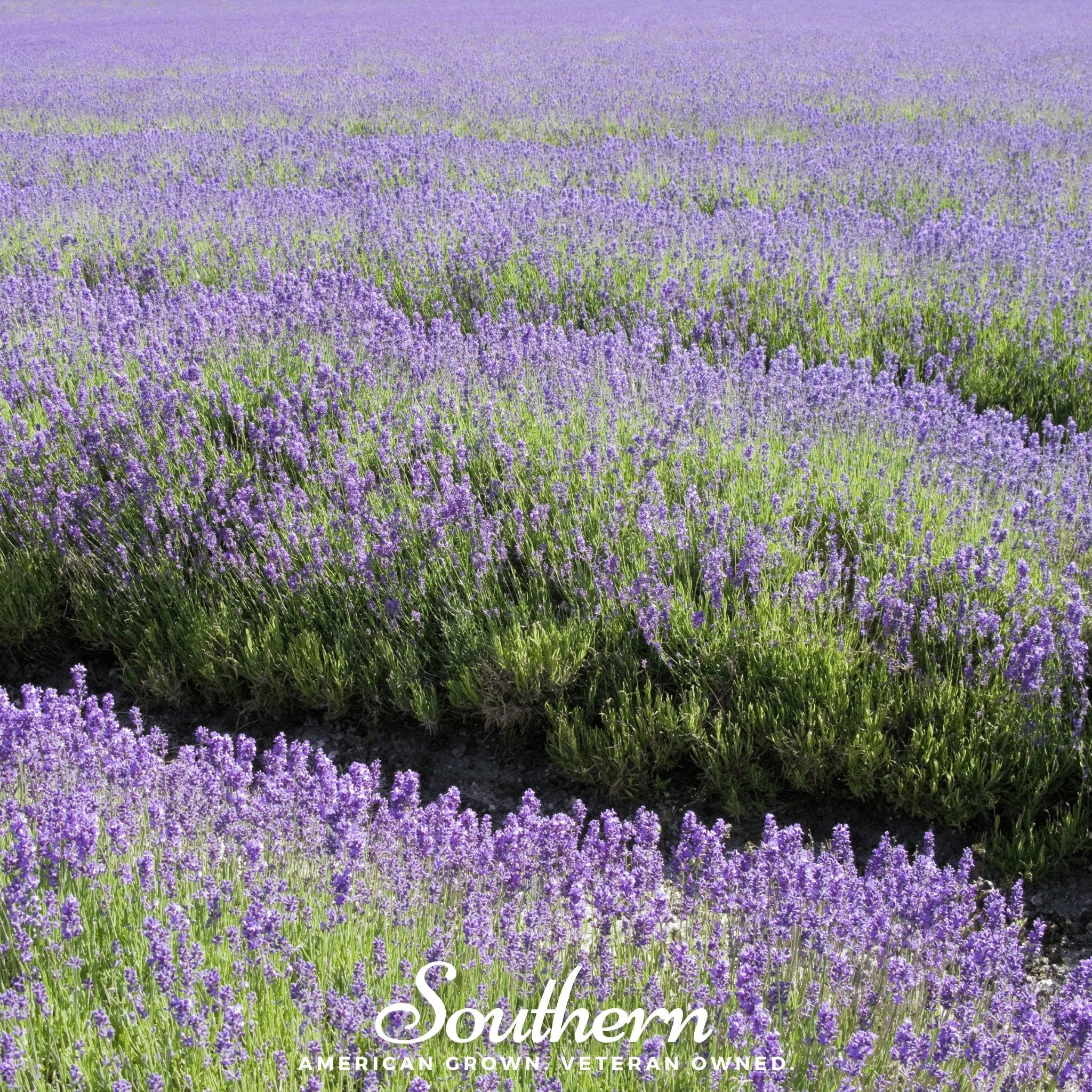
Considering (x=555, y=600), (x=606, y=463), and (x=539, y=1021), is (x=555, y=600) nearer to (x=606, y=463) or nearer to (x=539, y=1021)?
(x=606, y=463)

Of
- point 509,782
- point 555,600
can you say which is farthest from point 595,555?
point 509,782

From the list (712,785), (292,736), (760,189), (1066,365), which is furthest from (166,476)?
(760,189)

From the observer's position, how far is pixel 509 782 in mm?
3445

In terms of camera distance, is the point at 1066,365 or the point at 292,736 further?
the point at 1066,365

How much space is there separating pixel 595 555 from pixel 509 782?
2.71 ft

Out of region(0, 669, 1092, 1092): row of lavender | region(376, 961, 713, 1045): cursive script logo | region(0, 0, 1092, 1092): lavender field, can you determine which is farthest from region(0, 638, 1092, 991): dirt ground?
region(376, 961, 713, 1045): cursive script logo

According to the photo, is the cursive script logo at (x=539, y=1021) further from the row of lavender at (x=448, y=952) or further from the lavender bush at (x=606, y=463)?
the lavender bush at (x=606, y=463)

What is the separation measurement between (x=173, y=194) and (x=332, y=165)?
5.34 ft

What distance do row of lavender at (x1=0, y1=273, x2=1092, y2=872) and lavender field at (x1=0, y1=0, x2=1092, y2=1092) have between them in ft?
0.08

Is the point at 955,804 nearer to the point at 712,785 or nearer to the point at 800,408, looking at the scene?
the point at 712,785

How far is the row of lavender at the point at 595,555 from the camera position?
3.10 metres

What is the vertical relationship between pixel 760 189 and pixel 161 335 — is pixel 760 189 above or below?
above

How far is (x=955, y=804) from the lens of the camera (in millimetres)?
2930

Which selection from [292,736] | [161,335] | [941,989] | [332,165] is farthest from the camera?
[332,165]
